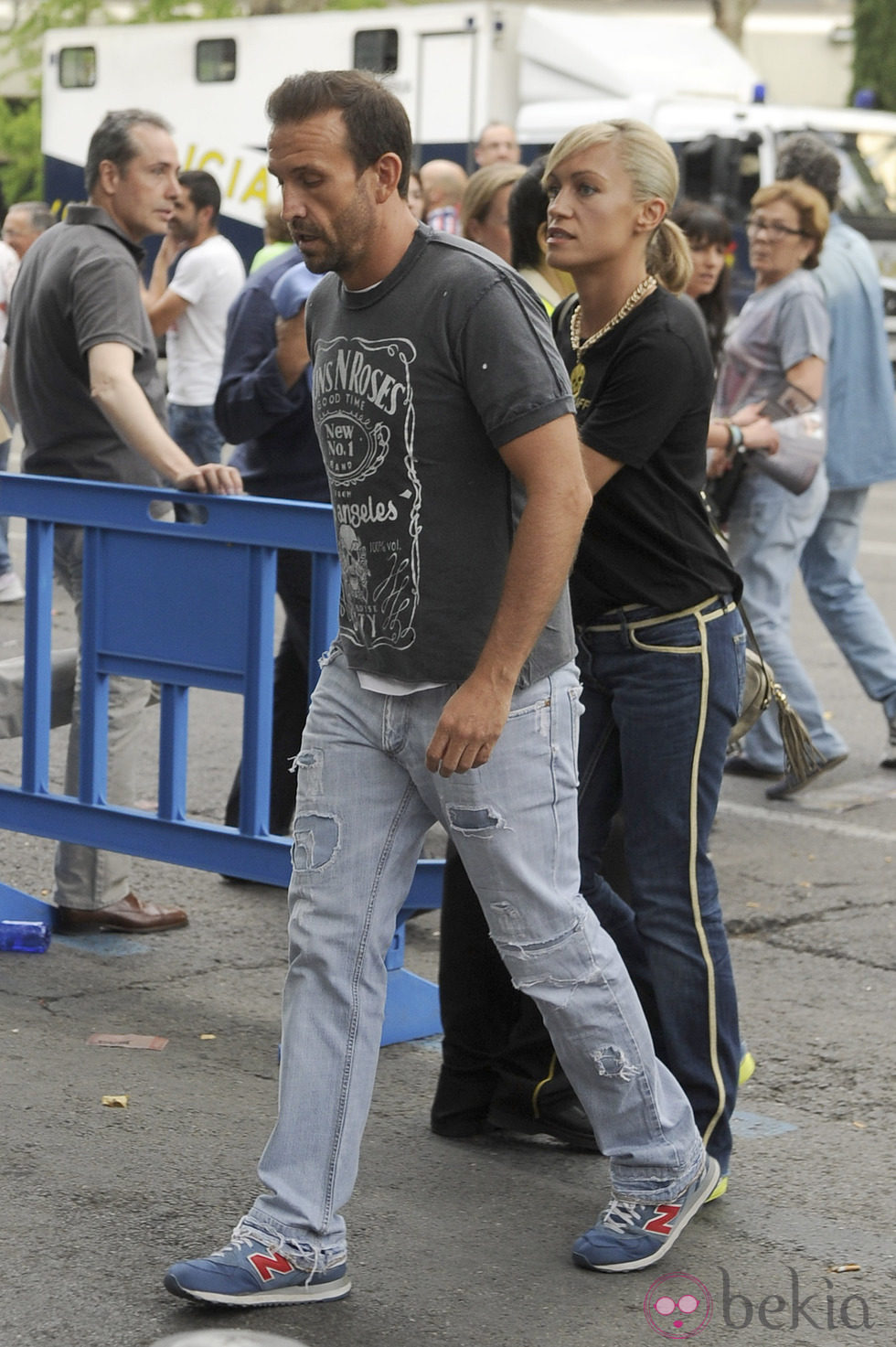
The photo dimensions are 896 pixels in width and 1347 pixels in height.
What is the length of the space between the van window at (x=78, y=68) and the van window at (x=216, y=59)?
1.51 meters

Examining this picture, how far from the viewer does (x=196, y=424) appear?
10.7 meters

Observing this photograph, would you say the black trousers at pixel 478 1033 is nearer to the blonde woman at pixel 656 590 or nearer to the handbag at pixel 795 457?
the blonde woman at pixel 656 590

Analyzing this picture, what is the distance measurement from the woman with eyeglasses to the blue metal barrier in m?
2.65

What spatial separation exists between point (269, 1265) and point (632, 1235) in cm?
64

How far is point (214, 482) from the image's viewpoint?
4375mm

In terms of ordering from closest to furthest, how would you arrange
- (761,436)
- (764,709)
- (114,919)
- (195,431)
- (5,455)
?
(764,709)
(114,919)
(761,436)
(195,431)
(5,455)

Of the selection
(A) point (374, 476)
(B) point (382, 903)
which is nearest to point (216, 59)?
(A) point (374, 476)

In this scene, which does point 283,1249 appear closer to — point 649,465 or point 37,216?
point 649,465

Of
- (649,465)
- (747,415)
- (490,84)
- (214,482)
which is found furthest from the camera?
(490,84)

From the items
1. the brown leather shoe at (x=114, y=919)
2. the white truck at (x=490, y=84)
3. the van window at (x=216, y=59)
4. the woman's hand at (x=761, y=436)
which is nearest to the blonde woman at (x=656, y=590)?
the brown leather shoe at (x=114, y=919)

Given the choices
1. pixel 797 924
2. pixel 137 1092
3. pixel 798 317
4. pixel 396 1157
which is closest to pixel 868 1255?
pixel 396 1157

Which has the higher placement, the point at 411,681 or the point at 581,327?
the point at 581,327

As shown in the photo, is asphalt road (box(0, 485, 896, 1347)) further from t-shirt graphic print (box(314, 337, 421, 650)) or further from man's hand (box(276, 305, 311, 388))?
man's hand (box(276, 305, 311, 388))

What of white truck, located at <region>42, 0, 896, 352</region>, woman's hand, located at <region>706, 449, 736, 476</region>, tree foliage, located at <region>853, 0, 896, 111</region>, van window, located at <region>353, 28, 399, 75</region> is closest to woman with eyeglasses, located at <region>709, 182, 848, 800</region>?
woman's hand, located at <region>706, 449, 736, 476</region>
